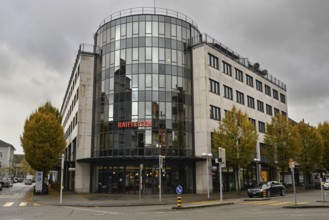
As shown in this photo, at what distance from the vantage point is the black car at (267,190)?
3428cm

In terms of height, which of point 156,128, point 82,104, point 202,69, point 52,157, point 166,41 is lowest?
point 52,157

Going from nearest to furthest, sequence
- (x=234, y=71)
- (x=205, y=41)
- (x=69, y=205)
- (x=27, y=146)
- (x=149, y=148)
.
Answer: (x=69, y=205), (x=149, y=148), (x=27, y=146), (x=205, y=41), (x=234, y=71)

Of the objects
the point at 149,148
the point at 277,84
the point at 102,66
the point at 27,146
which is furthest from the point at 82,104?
the point at 277,84

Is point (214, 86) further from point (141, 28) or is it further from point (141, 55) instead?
point (141, 28)

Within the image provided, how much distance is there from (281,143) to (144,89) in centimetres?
2084

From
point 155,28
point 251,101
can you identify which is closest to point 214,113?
point 155,28

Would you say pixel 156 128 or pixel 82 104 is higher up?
pixel 82 104

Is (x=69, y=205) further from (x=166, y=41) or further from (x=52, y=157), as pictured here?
(x=166, y=41)

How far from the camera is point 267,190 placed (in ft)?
114

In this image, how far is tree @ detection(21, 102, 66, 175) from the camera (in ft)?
139

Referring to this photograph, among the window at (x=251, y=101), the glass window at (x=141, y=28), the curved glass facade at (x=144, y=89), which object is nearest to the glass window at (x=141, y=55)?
the curved glass facade at (x=144, y=89)

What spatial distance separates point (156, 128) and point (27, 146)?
1572cm

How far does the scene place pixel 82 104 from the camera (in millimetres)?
44656

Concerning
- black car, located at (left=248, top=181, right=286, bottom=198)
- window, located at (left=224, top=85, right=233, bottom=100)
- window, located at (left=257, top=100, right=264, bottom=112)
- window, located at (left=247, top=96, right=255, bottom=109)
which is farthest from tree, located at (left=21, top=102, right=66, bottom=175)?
window, located at (left=257, top=100, right=264, bottom=112)
